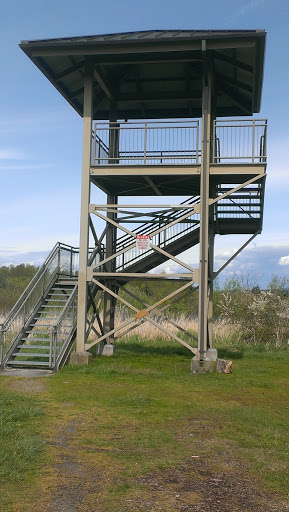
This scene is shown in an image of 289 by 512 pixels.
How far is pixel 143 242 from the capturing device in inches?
Answer: 584

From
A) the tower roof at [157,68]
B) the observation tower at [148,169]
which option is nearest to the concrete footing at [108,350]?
the observation tower at [148,169]

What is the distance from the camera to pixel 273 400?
11.2 m

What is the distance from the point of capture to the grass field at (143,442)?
5.82 m

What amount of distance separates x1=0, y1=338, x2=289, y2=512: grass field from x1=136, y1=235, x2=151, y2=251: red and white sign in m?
3.35

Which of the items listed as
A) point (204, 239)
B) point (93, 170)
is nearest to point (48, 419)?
point (204, 239)

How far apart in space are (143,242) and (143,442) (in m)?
7.64

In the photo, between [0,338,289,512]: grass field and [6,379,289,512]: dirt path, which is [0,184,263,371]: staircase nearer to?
[0,338,289,512]: grass field

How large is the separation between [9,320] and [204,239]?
5.50m

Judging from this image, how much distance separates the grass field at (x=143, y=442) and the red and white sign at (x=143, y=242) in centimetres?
335

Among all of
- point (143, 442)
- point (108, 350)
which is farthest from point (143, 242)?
point (143, 442)

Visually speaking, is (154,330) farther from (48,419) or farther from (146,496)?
(146,496)

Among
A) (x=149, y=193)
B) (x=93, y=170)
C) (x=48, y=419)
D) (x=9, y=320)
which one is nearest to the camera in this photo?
(x=48, y=419)

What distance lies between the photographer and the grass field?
5.82m

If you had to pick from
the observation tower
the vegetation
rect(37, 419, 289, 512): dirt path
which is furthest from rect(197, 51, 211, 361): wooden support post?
the vegetation
